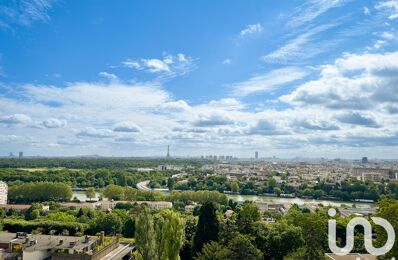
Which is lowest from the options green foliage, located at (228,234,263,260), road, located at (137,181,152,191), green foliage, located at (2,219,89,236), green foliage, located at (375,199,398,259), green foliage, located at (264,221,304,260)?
road, located at (137,181,152,191)

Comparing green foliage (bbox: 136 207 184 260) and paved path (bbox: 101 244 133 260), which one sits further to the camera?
paved path (bbox: 101 244 133 260)

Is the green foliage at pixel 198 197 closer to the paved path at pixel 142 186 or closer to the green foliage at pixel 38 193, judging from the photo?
the green foliage at pixel 38 193

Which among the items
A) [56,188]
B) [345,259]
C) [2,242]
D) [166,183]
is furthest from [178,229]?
[166,183]

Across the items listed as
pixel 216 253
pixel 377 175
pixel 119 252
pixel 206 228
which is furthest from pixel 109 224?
pixel 377 175

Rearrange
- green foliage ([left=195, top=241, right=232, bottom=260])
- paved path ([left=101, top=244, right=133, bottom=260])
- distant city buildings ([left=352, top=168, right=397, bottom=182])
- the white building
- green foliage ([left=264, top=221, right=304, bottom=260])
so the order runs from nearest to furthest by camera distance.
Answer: green foliage ([left=195, top=241, right=232, bottom=260]) → green foliage ([left=264, top=221, right=304, bottom=260]) → paved path ([left=101, top=244, right=133, bottom=260]) → the white building → distant city buildings ([left=352, top=168, right=397, bottom=182])

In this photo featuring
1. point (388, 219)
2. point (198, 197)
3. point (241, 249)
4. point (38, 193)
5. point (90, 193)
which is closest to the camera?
point (388, 219)

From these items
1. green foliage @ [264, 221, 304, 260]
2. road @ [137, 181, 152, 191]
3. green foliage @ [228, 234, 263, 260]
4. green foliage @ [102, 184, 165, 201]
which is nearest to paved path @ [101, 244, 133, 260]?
green foliage @ [264, 221, 304, 260]

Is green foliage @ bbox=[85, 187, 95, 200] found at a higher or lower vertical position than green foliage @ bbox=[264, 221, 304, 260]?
lower

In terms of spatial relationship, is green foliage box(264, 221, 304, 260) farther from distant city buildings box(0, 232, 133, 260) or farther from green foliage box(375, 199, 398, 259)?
distant city buildings box(0, 232, 133, 260)

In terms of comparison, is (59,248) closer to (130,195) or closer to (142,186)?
(130,195)

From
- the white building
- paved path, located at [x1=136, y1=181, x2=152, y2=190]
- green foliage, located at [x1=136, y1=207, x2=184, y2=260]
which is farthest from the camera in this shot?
paved path, located at [x1=136, y1=181, x2=152, y2=190]

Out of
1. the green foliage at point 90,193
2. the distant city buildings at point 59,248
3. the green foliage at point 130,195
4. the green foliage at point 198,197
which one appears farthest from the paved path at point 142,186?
the distant city buildings at point 59,248
